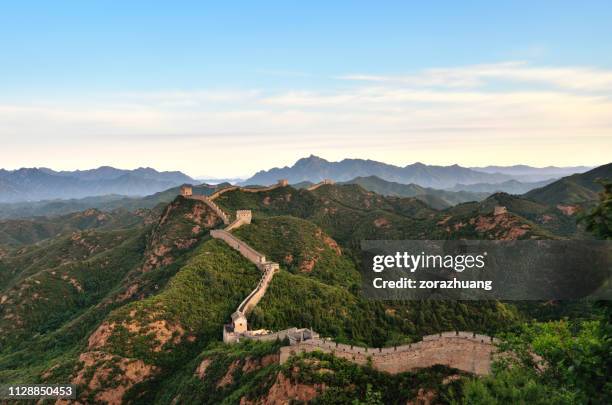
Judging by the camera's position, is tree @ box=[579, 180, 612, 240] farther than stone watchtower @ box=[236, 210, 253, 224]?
No

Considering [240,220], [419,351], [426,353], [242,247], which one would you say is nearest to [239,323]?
[419,351]

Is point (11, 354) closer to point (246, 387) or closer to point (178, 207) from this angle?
point (178, 207)

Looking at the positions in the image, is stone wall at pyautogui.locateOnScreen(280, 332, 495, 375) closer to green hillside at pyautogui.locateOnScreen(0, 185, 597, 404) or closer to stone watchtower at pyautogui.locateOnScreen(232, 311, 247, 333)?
green hillside at pyautogui.locateOnScreen(0, 185, 597, 404)

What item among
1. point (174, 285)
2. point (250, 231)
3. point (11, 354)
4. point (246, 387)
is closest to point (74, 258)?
point (11, 354)

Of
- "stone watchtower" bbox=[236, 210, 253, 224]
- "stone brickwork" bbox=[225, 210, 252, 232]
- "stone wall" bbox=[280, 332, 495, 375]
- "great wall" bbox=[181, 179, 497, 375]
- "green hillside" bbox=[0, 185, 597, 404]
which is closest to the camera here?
"great wall" bbox=[181, 179, 497, 375]

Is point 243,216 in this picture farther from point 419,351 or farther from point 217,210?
point 419,351

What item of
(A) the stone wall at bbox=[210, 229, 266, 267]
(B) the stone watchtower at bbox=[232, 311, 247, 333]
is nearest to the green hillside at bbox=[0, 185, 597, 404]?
(A) the stone wall at bbox=[210, 229, 266, 267]

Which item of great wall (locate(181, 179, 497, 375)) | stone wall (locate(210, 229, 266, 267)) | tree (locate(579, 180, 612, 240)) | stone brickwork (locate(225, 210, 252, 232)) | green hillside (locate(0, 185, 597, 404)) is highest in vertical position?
tree (locate(579, 180, 612, 240))

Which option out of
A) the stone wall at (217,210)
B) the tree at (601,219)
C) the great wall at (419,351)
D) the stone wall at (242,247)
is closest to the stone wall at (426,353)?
the great wall at (419,351)
